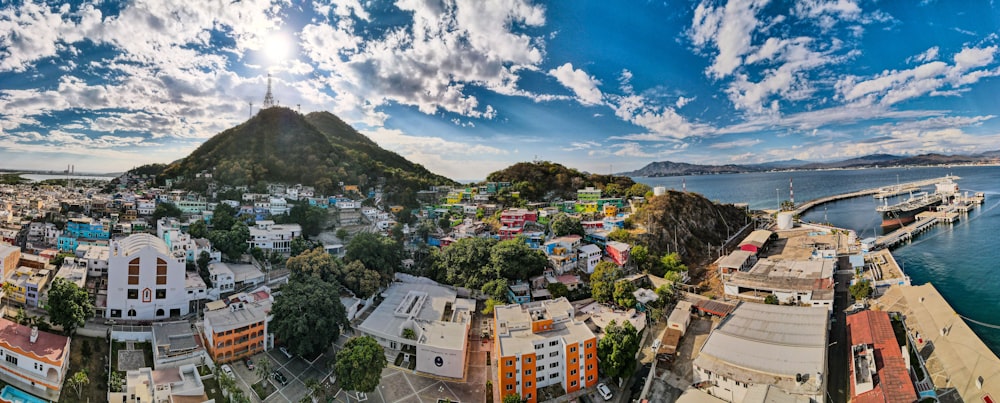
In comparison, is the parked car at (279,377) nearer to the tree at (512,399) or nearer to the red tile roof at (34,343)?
the red tile roof at (34,343)

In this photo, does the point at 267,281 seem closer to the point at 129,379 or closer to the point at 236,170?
the point at 129,379

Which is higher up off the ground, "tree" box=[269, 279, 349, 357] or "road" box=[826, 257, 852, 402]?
"tree" box=[269, 279, 349, 357]

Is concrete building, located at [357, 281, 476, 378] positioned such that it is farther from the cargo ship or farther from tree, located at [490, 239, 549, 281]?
the cargo ship

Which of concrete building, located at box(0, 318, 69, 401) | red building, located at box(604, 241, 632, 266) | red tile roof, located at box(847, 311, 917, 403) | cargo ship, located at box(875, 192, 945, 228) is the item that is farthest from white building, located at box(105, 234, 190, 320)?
cargo ship, located at box(875, 192, 945, 228)

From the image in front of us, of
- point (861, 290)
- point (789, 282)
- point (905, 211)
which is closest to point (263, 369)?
point (789, 282)

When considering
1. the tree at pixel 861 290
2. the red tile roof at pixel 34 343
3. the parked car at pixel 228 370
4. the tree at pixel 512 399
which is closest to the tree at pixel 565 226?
the tree at pixel 861 290
